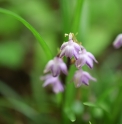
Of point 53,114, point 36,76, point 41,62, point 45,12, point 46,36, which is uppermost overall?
point 45,12

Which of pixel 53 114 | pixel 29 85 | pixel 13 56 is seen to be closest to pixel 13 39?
pixel 13 56

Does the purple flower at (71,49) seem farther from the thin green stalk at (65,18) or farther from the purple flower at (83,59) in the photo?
the thin green stalk at (65,18)

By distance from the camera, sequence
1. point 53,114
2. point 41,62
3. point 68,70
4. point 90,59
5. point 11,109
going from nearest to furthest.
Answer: point 90,59, point 68,70, point 53,114, point 11,109, point 41,62

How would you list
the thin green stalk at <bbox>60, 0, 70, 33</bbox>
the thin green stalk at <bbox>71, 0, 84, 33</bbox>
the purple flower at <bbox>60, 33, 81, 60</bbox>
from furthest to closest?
the thin green stalk at <bbox>60, 0, 70, 33</bbox> < the thin green stalk at <bbox>71, 0, 84, 33</bbox> < the purple flower at <bbox>60, 33, 81, 60</bbox>

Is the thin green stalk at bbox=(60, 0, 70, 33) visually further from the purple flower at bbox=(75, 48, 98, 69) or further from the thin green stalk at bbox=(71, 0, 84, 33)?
the purple flower at bbox=(75, 48, 98, 69)

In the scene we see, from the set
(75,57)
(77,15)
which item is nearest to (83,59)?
(75,57)

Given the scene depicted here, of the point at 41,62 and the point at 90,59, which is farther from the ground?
the point at 41,62

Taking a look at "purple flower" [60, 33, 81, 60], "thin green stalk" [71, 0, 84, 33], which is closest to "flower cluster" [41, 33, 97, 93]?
"purple flower" [60, 33, 81, 60]

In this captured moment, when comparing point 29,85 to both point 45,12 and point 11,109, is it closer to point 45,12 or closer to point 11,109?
point 11,109
